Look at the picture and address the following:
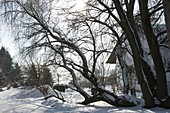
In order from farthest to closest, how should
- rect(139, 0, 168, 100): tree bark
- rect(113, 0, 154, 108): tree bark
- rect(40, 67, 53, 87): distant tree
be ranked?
rect(40, 67, 53, 87): distant tree, rect(139, 0, 168, 100): tree bark, rect(113, 0, 154, 108): tree bark

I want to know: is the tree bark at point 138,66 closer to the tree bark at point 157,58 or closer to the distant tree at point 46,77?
the tree bark at point 157,58

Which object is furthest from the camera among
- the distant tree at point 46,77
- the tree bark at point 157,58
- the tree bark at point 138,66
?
the distant tree at point 46,77

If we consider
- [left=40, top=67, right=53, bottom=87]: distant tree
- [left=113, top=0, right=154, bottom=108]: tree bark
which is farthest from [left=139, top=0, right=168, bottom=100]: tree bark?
[left=40, top=67, right=53, bottom=87]: distant tree

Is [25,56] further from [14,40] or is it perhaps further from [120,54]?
[120,54]

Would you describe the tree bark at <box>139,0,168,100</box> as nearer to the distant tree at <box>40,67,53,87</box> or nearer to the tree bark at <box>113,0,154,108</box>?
the tree bark at <box>113,0,154,108</box>

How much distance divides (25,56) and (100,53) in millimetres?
4943

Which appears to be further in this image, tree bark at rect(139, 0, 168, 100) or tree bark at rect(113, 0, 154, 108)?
tree bark at rect(139, 0, 168, 100)

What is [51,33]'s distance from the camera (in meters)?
17.4

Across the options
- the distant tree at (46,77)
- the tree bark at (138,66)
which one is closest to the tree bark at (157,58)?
the tree bark at (138,66)

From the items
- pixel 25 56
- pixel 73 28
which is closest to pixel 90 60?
pixel 73 28

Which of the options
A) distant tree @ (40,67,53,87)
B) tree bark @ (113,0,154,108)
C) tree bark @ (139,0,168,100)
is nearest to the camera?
tree bark @ (113,0,154,108)

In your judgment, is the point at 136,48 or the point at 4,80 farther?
the point at 4,80

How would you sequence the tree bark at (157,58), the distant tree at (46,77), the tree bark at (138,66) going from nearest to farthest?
the tree bark at (138,66)
the tree bark at (157,58)
the distant tree at (46,77)

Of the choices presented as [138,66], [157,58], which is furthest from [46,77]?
[157,58]
